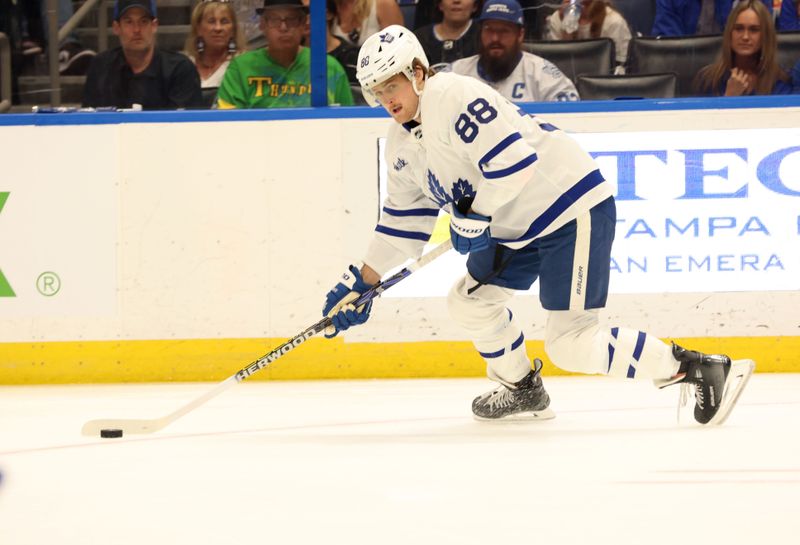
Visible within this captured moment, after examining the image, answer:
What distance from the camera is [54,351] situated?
182 inches

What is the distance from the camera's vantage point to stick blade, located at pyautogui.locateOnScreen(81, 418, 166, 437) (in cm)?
326

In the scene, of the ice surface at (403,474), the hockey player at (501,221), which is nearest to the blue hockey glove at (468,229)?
the hockey player at (501,221)

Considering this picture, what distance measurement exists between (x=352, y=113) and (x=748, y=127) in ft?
5.07

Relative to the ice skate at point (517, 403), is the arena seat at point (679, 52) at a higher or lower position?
higher

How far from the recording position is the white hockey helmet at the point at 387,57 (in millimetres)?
2975

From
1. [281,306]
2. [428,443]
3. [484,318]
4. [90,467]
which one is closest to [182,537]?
[90,467]

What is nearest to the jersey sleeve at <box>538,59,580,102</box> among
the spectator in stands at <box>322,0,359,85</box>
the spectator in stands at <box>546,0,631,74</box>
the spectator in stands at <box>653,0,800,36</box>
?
the spectator in stands at <box>546,0,631,74</box>

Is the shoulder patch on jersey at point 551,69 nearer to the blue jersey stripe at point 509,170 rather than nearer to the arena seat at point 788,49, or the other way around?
the arena seat at point 788,49

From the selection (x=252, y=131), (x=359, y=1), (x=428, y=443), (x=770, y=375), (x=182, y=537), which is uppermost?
(x=359, y=1)

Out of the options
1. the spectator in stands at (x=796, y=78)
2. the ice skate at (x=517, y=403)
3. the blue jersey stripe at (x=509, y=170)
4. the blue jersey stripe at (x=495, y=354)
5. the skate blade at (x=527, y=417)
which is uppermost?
the spectator in stands at (x=796, y=78)

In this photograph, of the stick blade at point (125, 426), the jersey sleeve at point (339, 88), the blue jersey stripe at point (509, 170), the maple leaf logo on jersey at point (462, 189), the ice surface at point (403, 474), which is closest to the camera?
the ice surface at point (403, 474)

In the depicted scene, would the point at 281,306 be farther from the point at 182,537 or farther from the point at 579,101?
the point at 182,537

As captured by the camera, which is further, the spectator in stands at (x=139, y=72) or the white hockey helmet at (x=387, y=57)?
the spectator in stands at (x=139, y=72)

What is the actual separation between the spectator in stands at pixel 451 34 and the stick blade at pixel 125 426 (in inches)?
77.2
